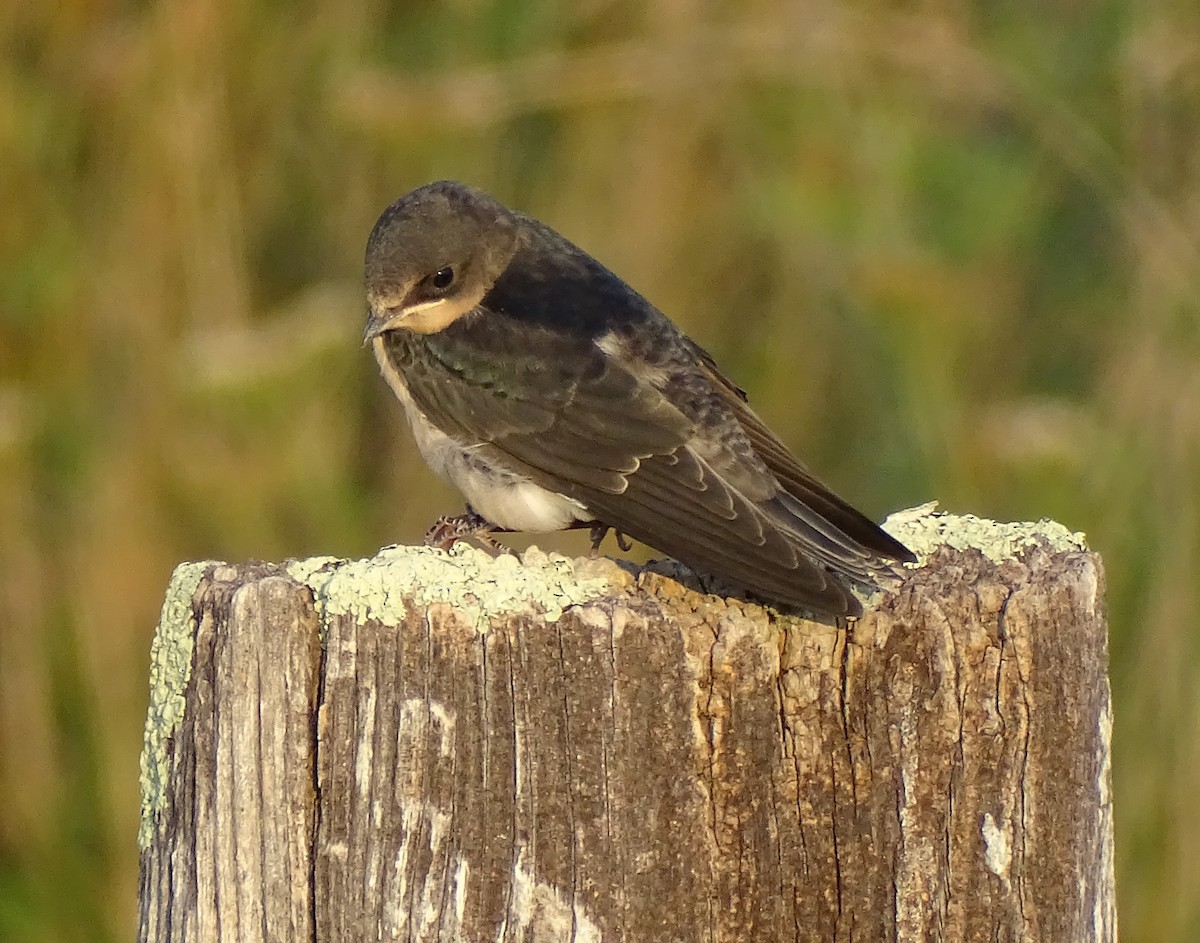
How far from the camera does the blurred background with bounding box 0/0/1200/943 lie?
190 inches

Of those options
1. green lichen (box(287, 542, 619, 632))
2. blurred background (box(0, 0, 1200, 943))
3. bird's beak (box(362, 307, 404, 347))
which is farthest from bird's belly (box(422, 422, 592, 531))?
green lichen (box(287, 542, 619, 632))

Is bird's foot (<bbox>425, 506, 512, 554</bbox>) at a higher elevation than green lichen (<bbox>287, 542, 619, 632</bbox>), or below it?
higher

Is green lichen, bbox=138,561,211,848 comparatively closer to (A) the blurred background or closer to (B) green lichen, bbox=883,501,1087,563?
(B) green lichen, bbox=883,501,1087,563

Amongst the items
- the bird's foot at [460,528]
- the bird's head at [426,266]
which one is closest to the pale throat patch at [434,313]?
the bird's head at [426,266]

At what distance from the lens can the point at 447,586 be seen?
2355 millimetres

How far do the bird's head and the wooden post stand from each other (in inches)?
66.5

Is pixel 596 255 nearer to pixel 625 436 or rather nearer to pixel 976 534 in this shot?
pixel 625 436

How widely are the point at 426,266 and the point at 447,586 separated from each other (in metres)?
1.86

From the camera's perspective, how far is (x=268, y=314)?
231 inches

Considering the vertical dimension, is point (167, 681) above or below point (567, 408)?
below

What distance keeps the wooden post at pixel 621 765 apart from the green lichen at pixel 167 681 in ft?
0.17

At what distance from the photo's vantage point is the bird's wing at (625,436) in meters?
3.04

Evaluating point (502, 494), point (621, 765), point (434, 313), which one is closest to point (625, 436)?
point (502, 494)

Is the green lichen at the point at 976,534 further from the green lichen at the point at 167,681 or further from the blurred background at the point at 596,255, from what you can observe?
the blurred background at the point at 596,255
